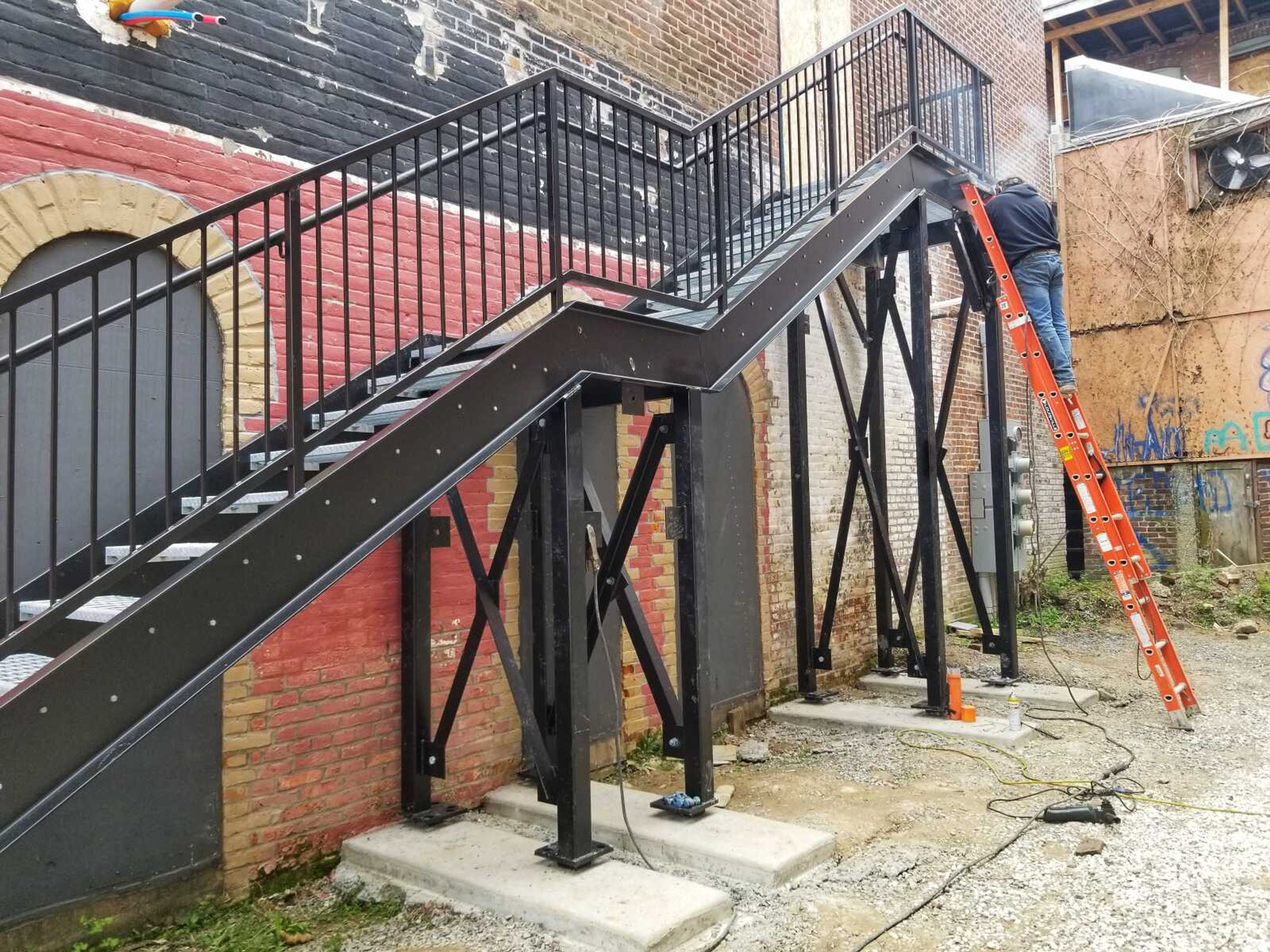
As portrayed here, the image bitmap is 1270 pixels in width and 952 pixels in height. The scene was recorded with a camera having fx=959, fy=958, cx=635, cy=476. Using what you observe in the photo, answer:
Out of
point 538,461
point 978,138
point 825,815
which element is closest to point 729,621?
point 825,815

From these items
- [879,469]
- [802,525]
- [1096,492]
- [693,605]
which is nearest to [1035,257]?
[1096,492]

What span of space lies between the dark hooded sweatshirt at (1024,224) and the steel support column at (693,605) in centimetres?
379

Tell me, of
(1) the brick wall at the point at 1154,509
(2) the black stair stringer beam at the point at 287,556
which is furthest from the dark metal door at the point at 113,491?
(1) the brick wall at the point at 1154,509

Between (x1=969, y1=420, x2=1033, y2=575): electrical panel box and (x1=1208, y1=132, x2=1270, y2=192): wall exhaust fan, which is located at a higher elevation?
(x1=1208, y1=132, x2=1270, y2=192): wall exhaust fan

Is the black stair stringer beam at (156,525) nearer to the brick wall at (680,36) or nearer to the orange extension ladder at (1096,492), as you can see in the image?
the brick wall at (680,36)

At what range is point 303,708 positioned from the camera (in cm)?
443

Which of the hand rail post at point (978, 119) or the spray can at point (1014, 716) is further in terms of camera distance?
the hand rail post at point (978, 119)

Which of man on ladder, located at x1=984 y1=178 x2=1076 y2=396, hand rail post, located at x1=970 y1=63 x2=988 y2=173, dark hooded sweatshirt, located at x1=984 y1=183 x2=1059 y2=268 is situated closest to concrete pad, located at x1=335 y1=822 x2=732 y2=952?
man on ladder, located at x1=984 y1=178 x2=1076 y2=396

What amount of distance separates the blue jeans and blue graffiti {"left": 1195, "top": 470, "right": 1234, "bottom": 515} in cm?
733

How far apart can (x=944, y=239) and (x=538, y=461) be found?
4597 mm

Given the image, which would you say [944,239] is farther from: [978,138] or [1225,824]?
[1225,824]

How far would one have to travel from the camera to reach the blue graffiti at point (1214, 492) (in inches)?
505

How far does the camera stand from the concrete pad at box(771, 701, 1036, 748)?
616 centimetres

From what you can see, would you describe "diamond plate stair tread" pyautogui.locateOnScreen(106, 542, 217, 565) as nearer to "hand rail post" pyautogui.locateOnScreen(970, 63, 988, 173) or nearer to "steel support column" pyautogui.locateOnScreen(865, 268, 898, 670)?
"steel support column" pyautogui.locateOnScreen(865, 268, 898, 670)
